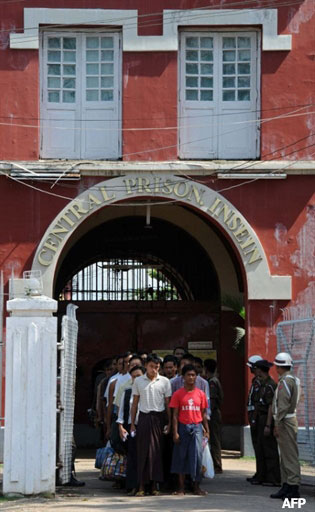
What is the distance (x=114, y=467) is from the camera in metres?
16.4

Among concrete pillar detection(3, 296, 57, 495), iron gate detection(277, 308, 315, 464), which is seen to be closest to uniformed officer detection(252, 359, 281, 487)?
iron gate detection(277, 308, 315, 464)

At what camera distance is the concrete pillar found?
49.0 ft

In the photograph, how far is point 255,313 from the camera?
21.2 meters

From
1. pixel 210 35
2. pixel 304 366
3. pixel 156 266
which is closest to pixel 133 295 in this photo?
pixel 156 266

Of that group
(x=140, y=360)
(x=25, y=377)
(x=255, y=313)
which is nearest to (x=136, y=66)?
(x=255, y=313)

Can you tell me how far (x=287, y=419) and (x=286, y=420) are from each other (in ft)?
0.06

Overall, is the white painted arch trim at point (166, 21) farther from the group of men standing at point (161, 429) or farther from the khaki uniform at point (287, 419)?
the khaki uniform at point (287, 419)

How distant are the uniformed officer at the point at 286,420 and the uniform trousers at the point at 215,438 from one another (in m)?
3.20

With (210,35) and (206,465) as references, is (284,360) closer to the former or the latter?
(206,465)

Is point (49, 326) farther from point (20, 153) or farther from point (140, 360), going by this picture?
point (20, 153)

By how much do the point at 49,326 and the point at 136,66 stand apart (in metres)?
7.33

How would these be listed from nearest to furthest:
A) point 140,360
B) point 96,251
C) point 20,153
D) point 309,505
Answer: point 309,505 → point 140,360 → point 20,153 → point 96,251

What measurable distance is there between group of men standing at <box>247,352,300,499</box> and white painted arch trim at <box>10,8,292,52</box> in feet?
19.5

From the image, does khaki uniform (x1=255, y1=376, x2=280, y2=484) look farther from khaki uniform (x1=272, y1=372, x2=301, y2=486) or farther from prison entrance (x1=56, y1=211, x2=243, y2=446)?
prison entrance (x1=56, y1=211, x2=243, y2=446)
